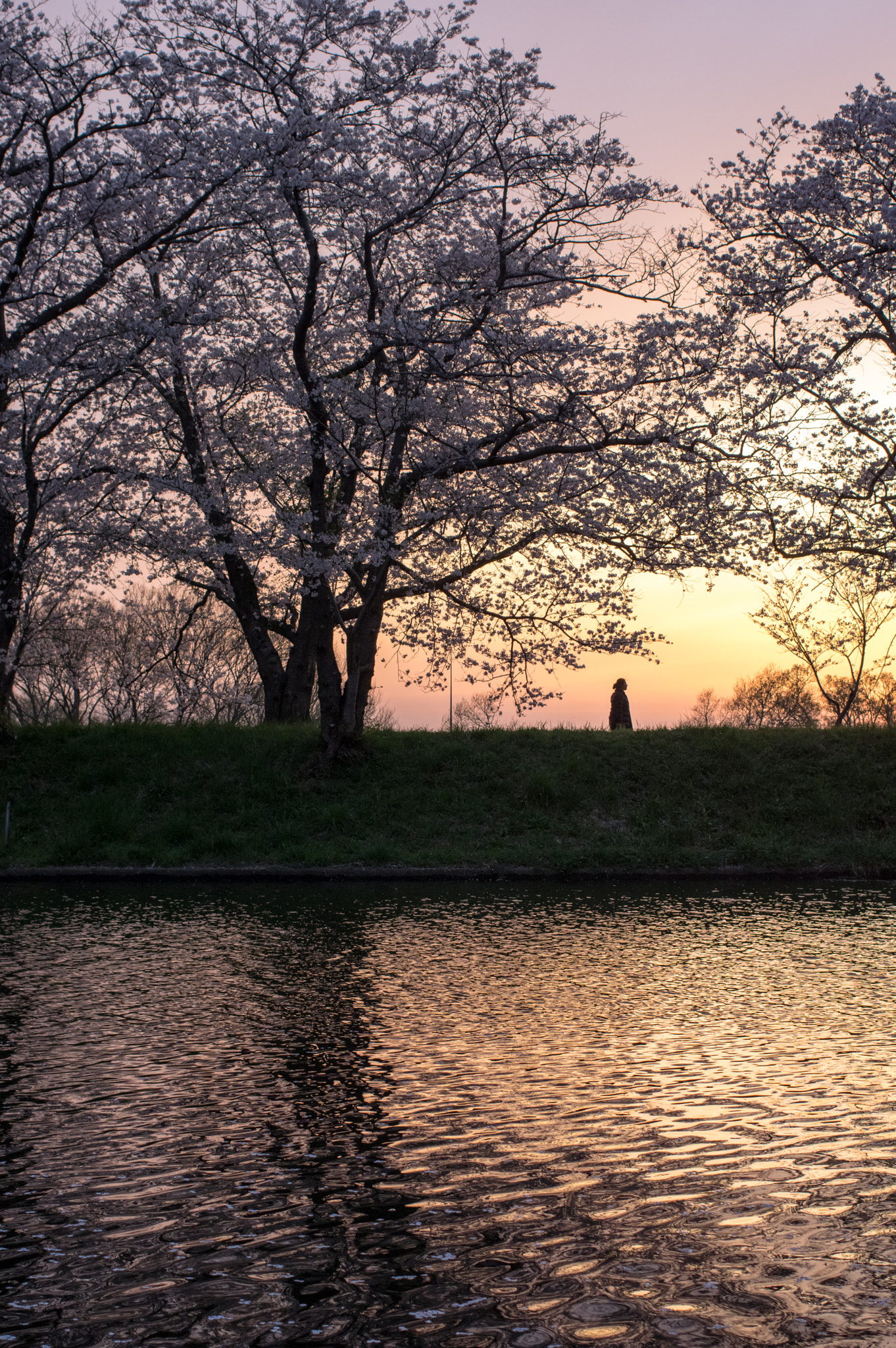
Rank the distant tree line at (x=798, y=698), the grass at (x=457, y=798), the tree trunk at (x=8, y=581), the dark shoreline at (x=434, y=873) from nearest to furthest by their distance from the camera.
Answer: the dark shoreline at (x=434, y=873) → the grass at (x=457, y=798) → the tree trunk at (x=8, y=581) → the distant tree line at (x=798, y=698)

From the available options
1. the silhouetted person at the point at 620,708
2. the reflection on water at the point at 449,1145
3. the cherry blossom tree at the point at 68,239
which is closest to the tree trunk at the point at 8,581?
the cherry blossom tree at the point at 68,239

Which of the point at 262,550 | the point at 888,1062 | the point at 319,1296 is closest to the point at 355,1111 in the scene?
the point at 319,1296

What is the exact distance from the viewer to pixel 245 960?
34.1ft

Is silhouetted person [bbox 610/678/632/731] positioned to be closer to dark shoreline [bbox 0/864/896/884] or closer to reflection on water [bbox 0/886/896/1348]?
dark shoreline [bbox 0/864/896/884]

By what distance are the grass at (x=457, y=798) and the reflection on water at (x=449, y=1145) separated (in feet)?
26.4

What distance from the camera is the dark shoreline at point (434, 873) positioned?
691 inches

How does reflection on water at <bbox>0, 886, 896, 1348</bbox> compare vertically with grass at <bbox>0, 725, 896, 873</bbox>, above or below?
below

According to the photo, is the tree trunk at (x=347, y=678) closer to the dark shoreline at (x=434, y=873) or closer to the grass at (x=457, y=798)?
the grass at (x=457, y=798)

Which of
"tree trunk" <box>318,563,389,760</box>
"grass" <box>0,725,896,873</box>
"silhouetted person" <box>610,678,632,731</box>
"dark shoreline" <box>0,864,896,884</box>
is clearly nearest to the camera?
"dark shoreline" <box>0,864,896,884</box>

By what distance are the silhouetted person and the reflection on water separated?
17238 millimetres

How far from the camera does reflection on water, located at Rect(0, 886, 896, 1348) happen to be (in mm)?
3523

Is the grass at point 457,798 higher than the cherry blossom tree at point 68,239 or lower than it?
lower

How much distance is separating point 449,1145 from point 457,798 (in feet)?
53.8

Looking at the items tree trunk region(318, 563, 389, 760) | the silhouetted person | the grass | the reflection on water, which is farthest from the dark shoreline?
the silhouetted person
